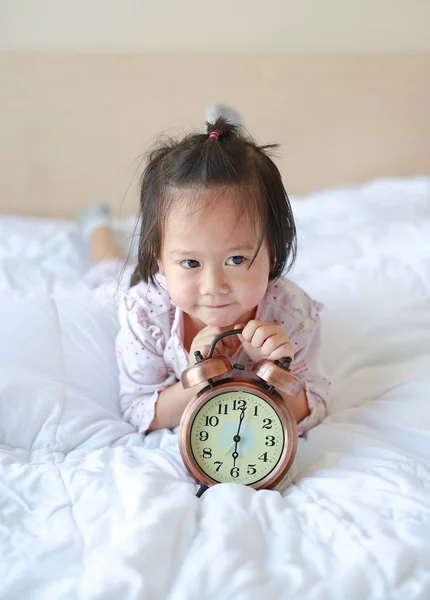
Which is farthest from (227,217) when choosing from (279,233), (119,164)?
(119,164)

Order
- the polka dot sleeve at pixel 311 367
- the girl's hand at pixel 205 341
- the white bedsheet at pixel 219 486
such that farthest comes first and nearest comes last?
the polka dot sleeve at pixel 311 367 < the girl's hand at pixel 205 341 < the white bedsheet at pixel 219 486

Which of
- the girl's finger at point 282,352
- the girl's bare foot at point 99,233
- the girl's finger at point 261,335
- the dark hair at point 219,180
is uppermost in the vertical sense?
the dark hair at point 219,180

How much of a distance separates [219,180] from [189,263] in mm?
133

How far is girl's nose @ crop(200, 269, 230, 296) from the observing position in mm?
1014

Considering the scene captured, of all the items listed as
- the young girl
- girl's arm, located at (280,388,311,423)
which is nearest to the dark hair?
the young girl

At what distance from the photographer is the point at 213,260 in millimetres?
1012

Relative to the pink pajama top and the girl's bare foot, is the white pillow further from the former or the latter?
the girl's bare foot

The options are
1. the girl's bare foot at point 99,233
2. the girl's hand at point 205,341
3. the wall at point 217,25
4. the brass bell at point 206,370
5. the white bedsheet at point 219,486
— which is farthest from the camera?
the wall at point 217,25

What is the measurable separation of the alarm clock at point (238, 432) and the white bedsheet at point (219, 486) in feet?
0.14

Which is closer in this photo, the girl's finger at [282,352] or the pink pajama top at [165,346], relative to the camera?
the girl's finger at [282,352]

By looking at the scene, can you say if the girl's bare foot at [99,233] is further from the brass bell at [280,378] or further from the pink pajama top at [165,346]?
the brass bell at [280,378]

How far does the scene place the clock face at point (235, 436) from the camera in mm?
1019

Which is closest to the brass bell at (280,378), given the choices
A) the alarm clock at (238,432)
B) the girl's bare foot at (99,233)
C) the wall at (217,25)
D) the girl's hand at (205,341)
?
the alarm clock at (238,432)

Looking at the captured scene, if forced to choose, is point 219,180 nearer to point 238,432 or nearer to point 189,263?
point 189,263
